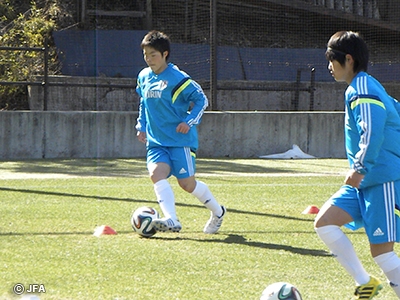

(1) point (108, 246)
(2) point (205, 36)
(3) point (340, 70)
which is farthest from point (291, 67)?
(3) point (340, 70)

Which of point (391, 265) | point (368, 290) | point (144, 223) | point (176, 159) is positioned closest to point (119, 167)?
Answer: point (176, 159)

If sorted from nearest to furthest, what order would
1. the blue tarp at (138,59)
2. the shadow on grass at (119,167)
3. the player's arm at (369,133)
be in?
the player's arm at (369,133) → the shadow on grass at (119,167) → the blue tarp at (138,59)

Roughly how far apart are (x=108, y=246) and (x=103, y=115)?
29.1 feet

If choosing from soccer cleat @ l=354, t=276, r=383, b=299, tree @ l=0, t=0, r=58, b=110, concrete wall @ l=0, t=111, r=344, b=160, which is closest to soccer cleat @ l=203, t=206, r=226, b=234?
soccer cleat @ l=354, t=276, r=383, b=299

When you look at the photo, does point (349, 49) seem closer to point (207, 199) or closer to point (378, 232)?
point (378, 232)

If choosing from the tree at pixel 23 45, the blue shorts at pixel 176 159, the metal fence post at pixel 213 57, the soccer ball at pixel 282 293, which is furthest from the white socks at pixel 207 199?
the tree at pixel 23 45

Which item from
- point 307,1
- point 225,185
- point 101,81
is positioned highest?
point 307,1

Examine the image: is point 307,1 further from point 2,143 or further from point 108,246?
point 108,246

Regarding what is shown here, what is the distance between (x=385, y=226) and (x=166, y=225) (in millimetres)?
2698

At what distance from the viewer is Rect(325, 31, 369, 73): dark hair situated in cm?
479

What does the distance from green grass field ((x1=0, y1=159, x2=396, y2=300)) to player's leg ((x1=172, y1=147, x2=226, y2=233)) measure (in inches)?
5.2

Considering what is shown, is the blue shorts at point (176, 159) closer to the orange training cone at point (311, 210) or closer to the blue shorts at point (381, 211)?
the orange training cone at point (311, 210)

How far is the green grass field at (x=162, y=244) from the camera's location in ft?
17.4

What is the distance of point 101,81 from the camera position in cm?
1953
